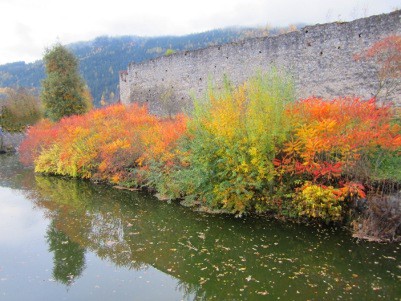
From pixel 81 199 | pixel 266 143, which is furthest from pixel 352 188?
pixel 81 199

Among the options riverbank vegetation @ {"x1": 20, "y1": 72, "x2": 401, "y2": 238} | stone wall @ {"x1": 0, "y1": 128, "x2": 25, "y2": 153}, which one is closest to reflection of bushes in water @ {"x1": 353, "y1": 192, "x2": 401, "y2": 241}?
riverbank vegetation @ {"x1": 20, "y1": 72, "x2": 401, "y2": 238}

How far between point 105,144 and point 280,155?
827 centimetres

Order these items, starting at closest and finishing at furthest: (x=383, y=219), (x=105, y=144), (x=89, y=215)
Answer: (x=383, y=219)
(x=89, y=215)
(x=105, y=144)

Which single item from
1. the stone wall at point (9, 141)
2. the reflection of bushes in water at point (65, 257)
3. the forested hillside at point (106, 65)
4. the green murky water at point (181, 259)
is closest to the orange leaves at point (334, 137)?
the green murky water at point (181, 259)

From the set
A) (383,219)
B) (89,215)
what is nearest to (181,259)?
(89,215)

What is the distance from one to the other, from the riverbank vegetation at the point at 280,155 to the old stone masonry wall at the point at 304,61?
123 centimetres

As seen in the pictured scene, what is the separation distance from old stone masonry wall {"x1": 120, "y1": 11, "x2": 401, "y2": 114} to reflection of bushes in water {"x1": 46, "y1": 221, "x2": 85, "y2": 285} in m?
5.53

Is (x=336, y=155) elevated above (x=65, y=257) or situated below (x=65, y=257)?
above

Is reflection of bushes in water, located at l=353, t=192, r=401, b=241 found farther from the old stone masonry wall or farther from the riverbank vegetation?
the old stone masonry wall

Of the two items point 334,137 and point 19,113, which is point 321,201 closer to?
point 334,137

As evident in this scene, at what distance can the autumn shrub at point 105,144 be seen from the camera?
1388 centimetres

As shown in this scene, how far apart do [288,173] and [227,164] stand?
1.64m

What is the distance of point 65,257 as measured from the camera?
7.99m

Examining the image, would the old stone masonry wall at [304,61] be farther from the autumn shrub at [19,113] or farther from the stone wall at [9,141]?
the autumn shrub at [19,113]
